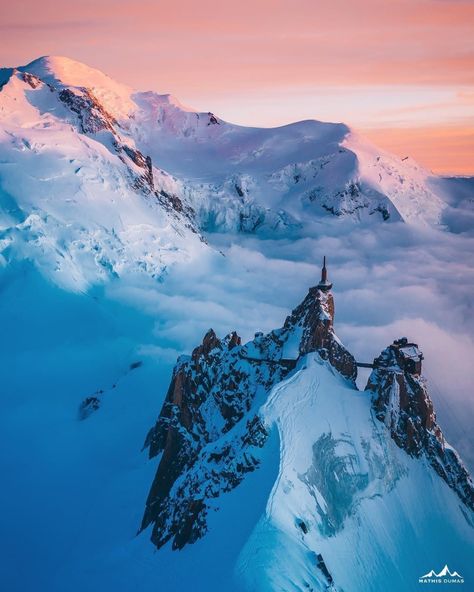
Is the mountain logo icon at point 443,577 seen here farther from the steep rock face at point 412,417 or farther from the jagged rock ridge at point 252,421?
the steep rock face at point 412,417

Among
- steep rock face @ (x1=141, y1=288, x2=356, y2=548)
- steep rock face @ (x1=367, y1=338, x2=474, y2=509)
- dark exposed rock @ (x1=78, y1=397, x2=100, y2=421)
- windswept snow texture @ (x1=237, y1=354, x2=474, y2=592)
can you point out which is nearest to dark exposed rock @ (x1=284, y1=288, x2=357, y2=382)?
steep rock face @ (x1=141, y1=288, x2=356, y2=548)

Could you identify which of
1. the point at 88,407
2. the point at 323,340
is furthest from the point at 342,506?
the point at 88,407

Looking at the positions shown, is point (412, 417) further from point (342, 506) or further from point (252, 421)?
point (252, 421)

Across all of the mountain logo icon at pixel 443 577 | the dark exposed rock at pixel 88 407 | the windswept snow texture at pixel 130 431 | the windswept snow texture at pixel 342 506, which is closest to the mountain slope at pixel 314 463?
the windswept snow texture at pixel 342 506

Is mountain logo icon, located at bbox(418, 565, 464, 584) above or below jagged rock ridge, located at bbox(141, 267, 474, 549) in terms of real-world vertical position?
below

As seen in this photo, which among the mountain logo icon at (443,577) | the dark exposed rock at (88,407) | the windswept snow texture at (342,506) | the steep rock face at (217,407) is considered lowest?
the mountain logo icon at (443,577)

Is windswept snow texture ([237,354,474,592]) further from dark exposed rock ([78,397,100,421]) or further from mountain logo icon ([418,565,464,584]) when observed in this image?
dark exposed rock ([78,397,100,421])
